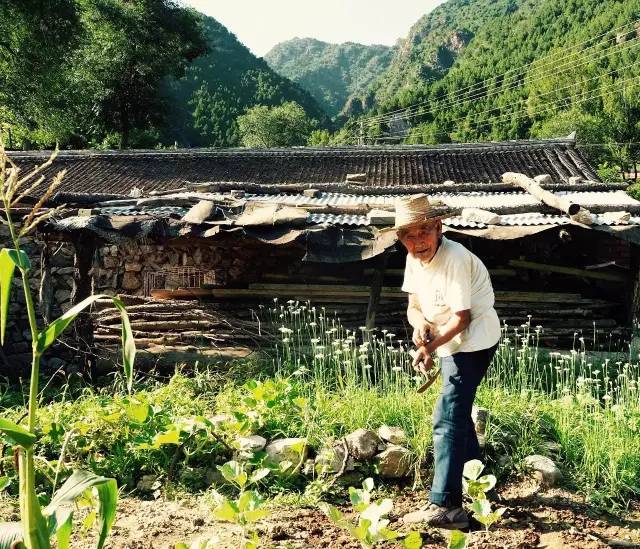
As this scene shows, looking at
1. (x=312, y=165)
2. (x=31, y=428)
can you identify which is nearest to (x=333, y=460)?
(x=31, y=428)

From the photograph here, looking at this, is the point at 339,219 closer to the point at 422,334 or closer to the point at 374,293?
the point at 374,293

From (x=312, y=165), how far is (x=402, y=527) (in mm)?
12055

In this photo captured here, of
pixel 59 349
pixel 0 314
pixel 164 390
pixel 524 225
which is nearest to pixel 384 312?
pixel 524 225

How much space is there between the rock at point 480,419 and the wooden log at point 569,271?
3.90 meters

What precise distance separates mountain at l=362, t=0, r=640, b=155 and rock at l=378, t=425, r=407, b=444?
4110 centimetres

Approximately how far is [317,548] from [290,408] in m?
1.49

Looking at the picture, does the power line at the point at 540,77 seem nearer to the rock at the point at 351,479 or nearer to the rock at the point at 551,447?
the rock at the point at 551,447

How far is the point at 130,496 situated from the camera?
3775mm

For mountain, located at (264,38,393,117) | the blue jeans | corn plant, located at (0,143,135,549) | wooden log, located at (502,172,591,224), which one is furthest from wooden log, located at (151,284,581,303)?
mountain, located at (264,38,393,117)

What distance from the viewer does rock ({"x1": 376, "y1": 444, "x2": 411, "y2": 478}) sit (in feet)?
12.6

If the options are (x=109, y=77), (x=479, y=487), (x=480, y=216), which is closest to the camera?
(x=479, y=487)

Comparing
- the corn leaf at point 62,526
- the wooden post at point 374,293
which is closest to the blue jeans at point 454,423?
the corn leaf at point 62,526

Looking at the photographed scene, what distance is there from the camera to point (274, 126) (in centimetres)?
4800

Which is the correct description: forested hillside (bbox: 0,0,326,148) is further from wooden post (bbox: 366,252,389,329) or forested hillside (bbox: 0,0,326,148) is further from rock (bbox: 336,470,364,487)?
rock (bbox: 336,470,364,487)
